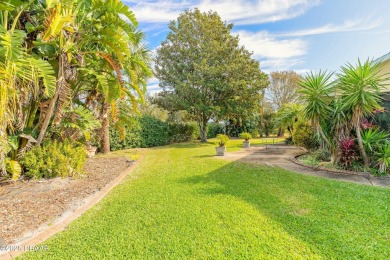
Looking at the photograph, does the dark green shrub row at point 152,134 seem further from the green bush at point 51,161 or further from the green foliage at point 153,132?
the green bush at point 51,161

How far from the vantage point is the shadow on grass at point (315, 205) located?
322cm

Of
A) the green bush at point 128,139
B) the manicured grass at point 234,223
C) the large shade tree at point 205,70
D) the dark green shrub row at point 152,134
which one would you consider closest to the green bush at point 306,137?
the manicured grass at point 234,223

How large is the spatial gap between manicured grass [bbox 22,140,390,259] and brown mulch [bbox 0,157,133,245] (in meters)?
0.79

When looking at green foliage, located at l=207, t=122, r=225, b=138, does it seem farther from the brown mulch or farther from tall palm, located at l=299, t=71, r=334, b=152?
the brown mulch

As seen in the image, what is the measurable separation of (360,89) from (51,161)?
10734 mm

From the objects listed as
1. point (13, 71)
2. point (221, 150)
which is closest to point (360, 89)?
point (221, 150)

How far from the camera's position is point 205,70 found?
1714 centimetres

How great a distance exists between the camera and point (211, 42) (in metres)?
17.8

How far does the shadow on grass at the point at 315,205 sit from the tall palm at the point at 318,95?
8.88ft

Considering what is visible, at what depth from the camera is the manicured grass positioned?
3139 millimetres

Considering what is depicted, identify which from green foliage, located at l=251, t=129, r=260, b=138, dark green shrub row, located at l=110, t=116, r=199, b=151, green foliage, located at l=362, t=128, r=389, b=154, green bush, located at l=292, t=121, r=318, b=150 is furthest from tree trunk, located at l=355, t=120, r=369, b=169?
green foliage, located at l=251, t=129, r=260, b=138

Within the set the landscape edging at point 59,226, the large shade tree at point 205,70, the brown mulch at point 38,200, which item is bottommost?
the landscape edging at point 59,226

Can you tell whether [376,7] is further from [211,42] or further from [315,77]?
[211,42]

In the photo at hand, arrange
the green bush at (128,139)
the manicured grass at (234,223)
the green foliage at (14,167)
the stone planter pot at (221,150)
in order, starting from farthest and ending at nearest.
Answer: the green bush at (128,139) < the stone planter pot at (221,150) < the green foliage at (14,167) < the manicured grass at (234,223)
